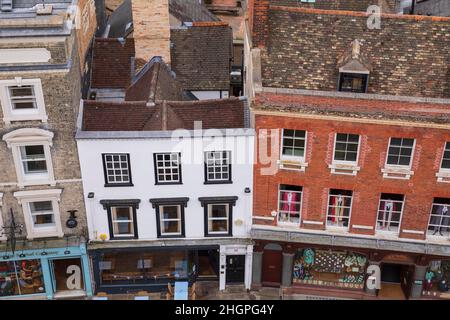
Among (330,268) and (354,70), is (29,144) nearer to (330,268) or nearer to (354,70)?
(354,70)

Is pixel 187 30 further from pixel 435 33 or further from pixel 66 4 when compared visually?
pixel 435 33

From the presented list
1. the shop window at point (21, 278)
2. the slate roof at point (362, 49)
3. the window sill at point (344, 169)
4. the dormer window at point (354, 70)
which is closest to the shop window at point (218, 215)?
the window sill at point (344, 169)

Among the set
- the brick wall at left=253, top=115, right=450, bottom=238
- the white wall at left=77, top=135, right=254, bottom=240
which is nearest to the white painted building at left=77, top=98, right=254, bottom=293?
the white wall at left=77, top=135, right=254, bottom=240

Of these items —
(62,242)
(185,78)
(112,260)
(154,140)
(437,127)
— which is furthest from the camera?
(185,78)

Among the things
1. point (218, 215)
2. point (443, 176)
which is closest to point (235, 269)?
point (218, 215)

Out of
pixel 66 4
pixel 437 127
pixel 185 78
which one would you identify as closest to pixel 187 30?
pixel 185 78

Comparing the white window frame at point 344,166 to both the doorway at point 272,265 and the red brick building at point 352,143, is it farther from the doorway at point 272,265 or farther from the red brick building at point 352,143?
the doorway at point 272,265
